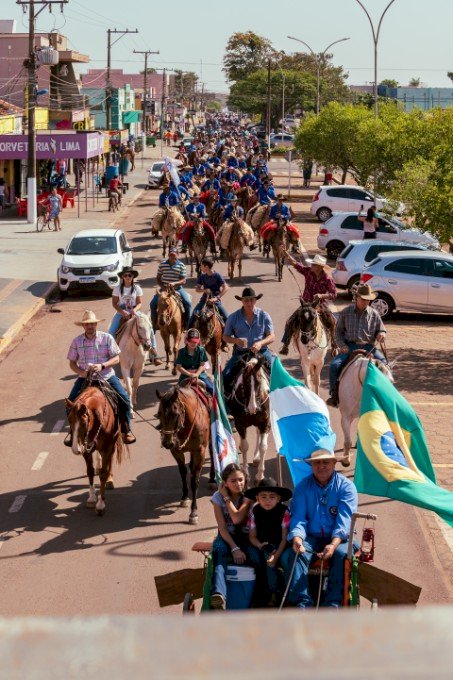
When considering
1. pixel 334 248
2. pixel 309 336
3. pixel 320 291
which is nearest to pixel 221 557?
pixel 309 336

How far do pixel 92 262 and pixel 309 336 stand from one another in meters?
13.3

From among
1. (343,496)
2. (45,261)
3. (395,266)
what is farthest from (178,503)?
(45,261)

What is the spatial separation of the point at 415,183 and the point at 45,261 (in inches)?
522

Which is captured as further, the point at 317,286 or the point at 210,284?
the point at 210,284

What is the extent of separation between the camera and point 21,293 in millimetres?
28297

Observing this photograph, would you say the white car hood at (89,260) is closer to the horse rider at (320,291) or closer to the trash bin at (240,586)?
the horse rider at (320,291)

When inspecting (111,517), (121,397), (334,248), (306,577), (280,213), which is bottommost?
(111,517)

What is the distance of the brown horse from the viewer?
11.2 metres

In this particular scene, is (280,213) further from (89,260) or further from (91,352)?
(91,352)

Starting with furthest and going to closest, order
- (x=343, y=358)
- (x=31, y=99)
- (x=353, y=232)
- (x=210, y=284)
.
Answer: (x=31, y=99) < (x=353, y=232) < (x=210, y=284) < (x=343, y=358)

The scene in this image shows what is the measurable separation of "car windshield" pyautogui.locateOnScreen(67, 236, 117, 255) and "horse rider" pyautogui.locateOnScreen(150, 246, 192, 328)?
9.25 meters

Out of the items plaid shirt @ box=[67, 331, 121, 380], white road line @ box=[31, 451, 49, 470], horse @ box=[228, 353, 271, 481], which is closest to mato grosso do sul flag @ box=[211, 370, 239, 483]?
horse @ box=[228, 353, 271, 481]

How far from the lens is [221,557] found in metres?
7.93

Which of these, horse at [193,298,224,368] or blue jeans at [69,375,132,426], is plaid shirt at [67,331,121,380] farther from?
horse at [193,298,224,368]
